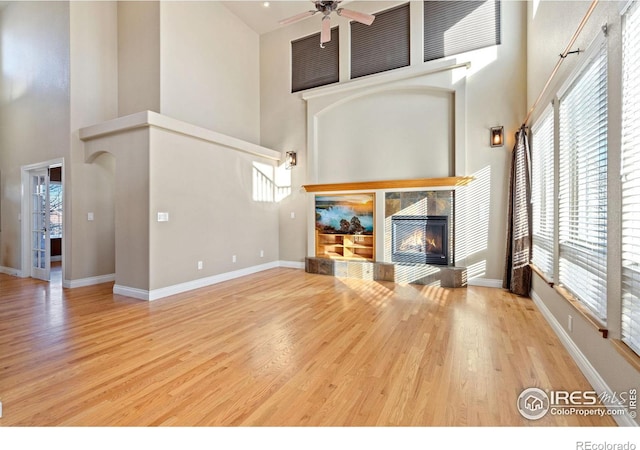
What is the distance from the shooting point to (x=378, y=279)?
18.2ft

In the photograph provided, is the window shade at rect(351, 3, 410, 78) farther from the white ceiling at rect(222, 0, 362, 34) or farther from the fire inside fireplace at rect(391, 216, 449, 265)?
the fire inside fireplace at rect(391, 216, 449, 265)

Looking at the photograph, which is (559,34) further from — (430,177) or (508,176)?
(430,177)

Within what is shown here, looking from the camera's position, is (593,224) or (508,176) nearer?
(593,224)

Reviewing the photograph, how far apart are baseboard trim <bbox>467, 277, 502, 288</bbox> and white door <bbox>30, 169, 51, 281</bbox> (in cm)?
768

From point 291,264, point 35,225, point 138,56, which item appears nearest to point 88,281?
point 35,225

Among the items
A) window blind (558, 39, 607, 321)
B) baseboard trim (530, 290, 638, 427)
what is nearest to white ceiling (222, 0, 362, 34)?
window blind (558, 39, 607, 321)

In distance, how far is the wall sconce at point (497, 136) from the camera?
4805 millimetres

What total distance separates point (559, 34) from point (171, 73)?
5580mm

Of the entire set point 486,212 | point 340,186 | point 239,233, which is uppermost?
point 340,186

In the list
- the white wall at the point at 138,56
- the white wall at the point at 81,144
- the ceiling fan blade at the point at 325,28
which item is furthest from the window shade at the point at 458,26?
the white wall at the point at 81,144

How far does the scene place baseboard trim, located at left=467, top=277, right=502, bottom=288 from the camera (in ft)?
16.1

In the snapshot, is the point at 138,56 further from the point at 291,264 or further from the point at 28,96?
the point at 291,264
